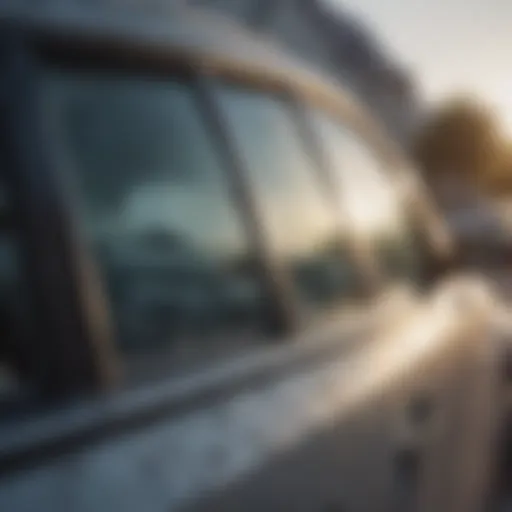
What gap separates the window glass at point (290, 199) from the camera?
2812 mm

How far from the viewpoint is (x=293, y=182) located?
3156 mm

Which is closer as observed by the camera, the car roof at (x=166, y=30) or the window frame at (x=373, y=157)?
the car roof at (x=166, y=30)

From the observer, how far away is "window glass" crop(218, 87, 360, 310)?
9.23 ft

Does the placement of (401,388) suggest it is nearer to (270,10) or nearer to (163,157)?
(163,157)

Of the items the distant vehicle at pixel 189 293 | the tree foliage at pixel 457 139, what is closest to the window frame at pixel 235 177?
the distant vehicle at pixel 189 293

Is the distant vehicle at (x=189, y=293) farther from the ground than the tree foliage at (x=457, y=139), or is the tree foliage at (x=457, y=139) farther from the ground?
the tree foliage at (x=457, y=139)

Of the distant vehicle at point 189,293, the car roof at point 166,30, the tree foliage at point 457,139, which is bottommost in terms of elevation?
the distant vehicle at point 189,293

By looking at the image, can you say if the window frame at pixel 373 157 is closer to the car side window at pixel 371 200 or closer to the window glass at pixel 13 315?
the car side window at pixel 371 200

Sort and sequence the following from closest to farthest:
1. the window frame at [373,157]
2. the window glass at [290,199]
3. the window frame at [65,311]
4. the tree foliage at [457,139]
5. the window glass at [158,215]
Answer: the window frame at [65,311]
the window glass at [158,215]
the window glass at [290,199]
the window frame at [373,157]
the tree foliage at [457,139]

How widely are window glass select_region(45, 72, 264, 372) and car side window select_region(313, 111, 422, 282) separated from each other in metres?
0.99

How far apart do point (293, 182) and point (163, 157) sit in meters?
0.75

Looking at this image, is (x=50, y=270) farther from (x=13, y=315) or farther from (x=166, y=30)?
(x=166, y=30)

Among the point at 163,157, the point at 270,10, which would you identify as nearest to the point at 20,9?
the point at 163,157

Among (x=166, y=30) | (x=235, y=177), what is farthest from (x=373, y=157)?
(x=166, y=30)
